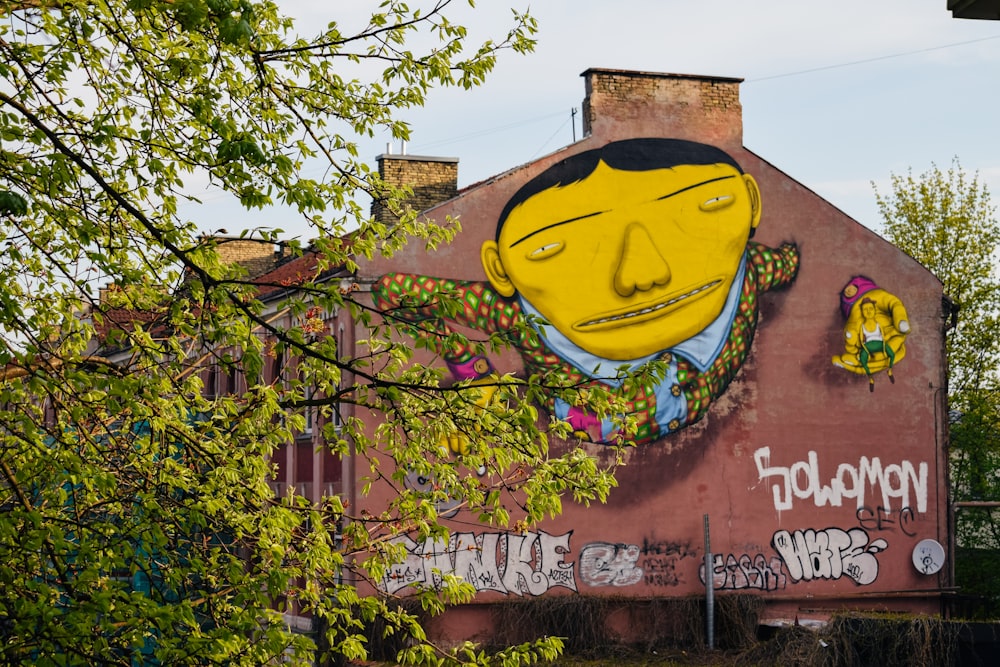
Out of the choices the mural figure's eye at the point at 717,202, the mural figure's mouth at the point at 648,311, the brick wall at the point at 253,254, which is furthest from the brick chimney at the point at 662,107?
the brick wall at the point at 253,254

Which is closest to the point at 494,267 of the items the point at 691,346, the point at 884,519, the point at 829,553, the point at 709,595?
the point at 691,346

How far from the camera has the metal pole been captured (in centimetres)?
2225

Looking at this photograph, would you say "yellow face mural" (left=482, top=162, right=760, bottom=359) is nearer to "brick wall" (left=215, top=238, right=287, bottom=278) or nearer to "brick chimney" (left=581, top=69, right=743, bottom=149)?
"brick chimney" (left=581, top=69, right=743, bottom=149)

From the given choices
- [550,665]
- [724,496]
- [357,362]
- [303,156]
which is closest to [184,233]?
[303,156]

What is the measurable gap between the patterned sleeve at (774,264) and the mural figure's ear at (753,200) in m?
0.38

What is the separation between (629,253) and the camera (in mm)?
23094

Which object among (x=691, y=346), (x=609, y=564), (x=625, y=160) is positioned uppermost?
(x=625, y=160)

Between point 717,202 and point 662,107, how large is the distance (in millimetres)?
2043

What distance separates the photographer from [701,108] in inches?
942

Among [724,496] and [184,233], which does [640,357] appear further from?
[184,233]

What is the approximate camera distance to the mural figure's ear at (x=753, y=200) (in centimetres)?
2389

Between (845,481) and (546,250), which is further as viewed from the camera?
(845,481)

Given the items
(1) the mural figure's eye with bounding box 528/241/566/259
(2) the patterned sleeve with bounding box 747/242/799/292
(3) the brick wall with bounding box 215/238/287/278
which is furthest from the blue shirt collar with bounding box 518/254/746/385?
(3) the brick wall with bounding box 215/238/287/278

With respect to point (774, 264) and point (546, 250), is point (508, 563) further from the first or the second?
point (774, 264)
